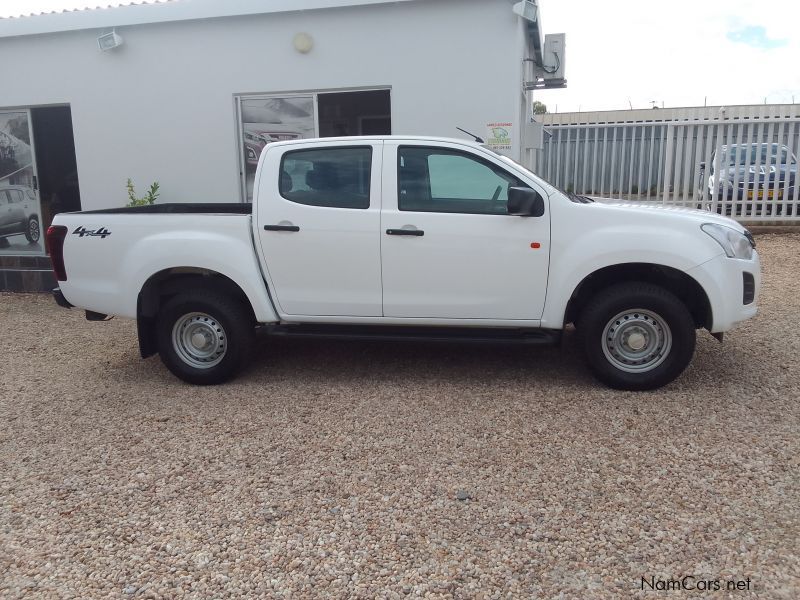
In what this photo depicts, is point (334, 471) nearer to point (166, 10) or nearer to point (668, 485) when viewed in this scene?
point (668, 485)

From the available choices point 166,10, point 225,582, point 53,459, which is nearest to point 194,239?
point 53,459

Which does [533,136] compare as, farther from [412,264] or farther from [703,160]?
[412,264]

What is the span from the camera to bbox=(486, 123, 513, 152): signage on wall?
8609 millimetres

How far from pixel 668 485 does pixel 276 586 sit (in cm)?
211

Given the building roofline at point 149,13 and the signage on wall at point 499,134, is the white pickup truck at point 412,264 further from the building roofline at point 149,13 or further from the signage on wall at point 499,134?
the building roofline at point 149,13

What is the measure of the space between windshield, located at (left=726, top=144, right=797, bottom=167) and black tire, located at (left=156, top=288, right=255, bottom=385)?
31.9 feet

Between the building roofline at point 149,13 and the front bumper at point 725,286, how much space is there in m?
5.77

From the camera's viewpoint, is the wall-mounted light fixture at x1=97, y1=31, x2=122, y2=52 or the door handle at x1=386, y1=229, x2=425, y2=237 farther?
the wall-mounted light fixture at x1=97, y1=31, x2=122, y2=52

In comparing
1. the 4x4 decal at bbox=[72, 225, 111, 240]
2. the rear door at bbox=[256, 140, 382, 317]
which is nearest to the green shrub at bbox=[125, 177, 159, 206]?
the 4x4 decal at bbox=[72, 225, 111, 240]

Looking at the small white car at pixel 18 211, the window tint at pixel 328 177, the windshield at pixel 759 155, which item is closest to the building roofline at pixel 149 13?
the small white car at pixel 18 211

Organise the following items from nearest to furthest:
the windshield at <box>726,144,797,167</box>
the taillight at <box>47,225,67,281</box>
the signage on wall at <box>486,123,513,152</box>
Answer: the taillight at <box>47,225,67,281</box>
the signage on wall at <box>486,123,513,152</box>
the windshield at <box>726,144,797,167</box>

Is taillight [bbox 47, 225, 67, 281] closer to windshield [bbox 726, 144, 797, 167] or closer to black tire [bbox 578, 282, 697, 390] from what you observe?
black tire [bbox 578, 282, 697, 390]

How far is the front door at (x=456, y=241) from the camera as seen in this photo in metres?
4.96

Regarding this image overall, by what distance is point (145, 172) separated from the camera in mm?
10023
